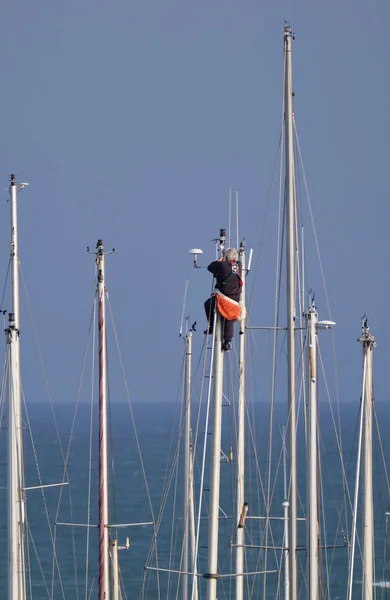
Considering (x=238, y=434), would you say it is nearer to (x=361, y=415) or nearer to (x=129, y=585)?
(x=361, y=415)

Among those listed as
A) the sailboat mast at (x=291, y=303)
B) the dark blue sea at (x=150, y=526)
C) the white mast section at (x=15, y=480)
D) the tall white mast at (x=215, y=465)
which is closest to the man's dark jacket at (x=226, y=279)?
the tall white mast at (x=215, y=465)

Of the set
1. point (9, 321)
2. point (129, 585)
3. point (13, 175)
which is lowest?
point (129, 585)

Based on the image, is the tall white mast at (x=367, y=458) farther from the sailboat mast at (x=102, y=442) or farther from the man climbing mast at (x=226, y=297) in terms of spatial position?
the man climbing mast at (x=226, y=297)

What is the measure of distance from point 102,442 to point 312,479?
4.01m

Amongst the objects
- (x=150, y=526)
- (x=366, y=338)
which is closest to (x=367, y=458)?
(x=366, y=338)

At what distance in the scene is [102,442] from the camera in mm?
27641

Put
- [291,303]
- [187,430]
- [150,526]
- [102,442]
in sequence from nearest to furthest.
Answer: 1. [291,303]
2. [102,442]
3. [187,430]
4. [150,526]

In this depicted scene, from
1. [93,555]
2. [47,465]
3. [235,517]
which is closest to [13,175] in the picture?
[235,517]

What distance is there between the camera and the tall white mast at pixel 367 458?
29250mm

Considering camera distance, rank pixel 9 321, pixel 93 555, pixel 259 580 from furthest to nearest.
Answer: pixel 93 555, pixel 259 580, pixel 9 321

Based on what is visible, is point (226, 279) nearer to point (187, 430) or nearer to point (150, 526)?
point (187, 430)

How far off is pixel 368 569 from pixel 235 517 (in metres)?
3.11

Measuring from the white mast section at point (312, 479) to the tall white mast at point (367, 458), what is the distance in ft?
5.33

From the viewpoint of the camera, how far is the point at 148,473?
138m
